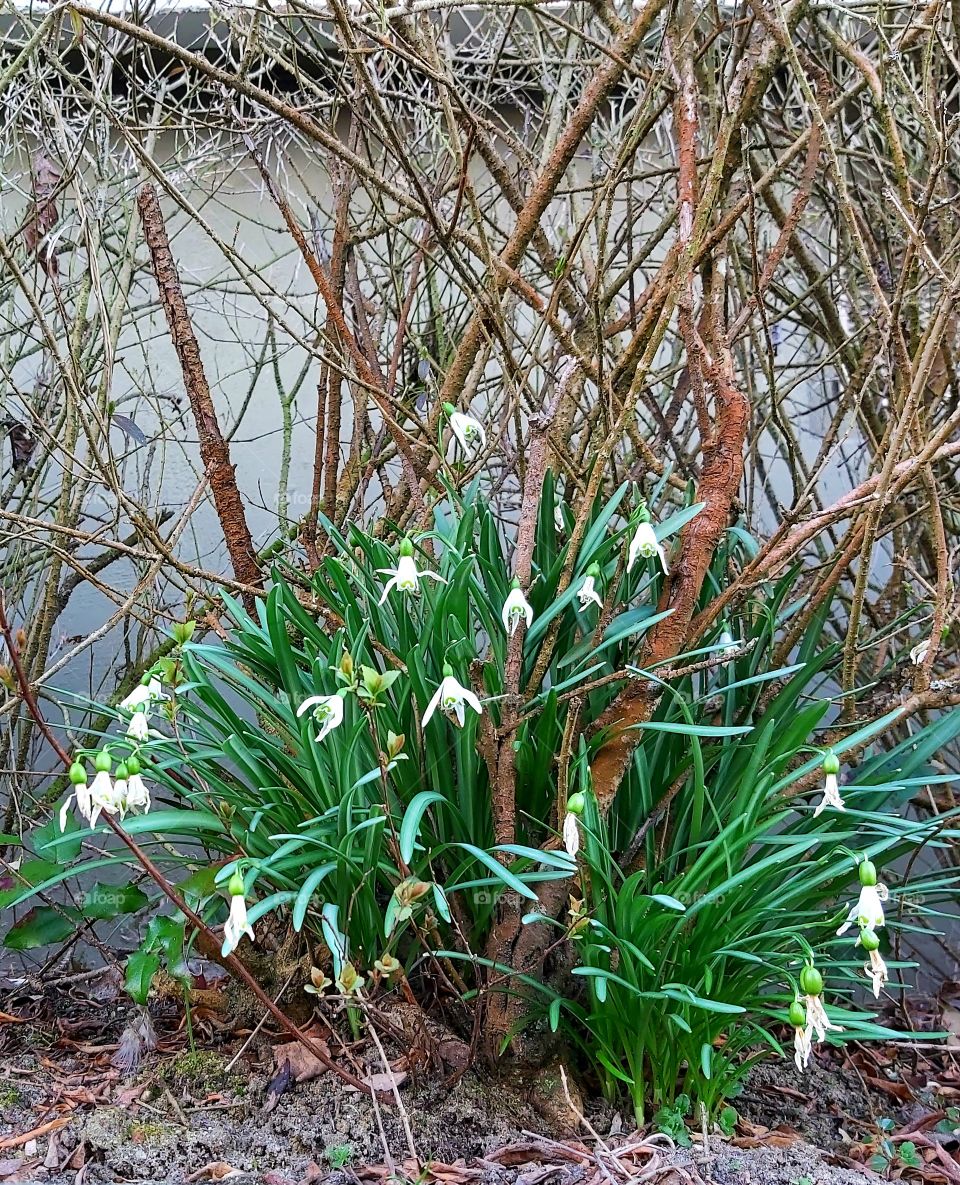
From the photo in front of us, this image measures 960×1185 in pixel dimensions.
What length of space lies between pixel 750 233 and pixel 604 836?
3.67ft

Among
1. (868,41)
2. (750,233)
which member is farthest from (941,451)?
(868,41)

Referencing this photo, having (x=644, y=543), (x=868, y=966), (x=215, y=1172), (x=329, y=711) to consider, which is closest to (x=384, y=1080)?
(x=215, y=1172)

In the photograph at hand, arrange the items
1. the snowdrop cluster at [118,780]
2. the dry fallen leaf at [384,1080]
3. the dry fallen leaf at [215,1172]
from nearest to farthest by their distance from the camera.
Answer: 1. the snowdrop cluster at [118,780]
2. the dry fallen leaf at [215,1172]
3. the dry fallen leaf at [384,1080]

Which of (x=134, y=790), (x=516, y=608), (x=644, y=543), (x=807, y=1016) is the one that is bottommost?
(x=807, y=1016)

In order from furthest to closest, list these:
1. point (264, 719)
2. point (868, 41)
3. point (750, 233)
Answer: point (868, 41) → point (264, 719) → point (750, 233)

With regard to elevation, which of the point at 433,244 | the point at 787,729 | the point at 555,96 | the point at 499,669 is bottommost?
the point at 787,729

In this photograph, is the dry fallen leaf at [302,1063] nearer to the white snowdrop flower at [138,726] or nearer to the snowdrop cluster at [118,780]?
the snowdrop cluster at [118,780]

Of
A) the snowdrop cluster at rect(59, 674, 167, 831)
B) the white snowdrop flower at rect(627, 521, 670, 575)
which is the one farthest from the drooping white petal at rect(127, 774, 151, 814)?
the white snowdrop flower at rect(627, 521, 670, 575)

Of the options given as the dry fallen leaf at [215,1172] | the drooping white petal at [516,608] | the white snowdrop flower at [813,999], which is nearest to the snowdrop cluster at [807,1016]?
the white snowdrop flower at [813,999]

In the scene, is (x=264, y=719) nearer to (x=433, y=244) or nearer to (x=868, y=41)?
(x=433, y=244)

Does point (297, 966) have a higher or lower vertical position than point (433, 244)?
lower

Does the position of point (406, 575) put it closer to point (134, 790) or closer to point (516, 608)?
point (516, 608)

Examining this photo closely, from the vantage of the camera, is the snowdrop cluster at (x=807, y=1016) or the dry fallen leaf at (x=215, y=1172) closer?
the snowdrop cluster at (x=807, y=1016)

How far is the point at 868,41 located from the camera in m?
3.49
